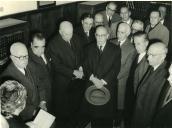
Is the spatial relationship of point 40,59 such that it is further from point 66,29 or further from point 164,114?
point 164,114

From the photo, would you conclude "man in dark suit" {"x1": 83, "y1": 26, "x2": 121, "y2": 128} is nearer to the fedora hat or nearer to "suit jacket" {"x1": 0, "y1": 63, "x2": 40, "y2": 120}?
the fedora hat

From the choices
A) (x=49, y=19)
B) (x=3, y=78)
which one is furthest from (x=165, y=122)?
(x=49, y=19)

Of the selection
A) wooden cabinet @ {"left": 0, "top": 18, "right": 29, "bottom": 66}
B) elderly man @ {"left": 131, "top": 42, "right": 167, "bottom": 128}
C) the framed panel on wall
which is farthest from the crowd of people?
the framed panel on wall

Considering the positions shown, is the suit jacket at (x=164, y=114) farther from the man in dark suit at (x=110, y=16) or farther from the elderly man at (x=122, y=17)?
the man in dark suit at (x=110, y=16)

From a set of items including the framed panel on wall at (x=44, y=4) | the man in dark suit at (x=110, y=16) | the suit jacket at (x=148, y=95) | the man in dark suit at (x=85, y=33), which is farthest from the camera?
the man in dark suit at (x=110, y=16)

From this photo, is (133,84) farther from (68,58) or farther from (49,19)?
(49,19)

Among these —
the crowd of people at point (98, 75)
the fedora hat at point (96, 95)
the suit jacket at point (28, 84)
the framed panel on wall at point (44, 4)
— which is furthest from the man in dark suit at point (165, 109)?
the framed panel on wall at point (44, 4)

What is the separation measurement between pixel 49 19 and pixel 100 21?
90cm

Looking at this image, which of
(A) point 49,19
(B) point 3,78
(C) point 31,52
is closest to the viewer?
(B) point 3,78

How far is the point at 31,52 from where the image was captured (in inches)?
101

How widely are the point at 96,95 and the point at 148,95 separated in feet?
2.09

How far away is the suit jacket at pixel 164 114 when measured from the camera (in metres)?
2.03

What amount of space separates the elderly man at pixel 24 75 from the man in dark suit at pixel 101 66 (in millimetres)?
725

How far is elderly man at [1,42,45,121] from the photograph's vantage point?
2.23m
